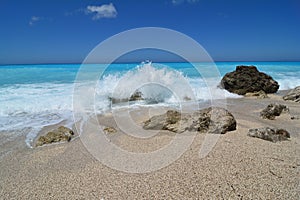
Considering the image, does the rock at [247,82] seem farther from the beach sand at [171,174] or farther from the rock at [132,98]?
the beach sand at [171,174]

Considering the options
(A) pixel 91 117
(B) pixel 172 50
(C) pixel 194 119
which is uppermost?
(B) pixel 172 50

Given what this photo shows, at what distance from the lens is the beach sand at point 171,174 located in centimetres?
212

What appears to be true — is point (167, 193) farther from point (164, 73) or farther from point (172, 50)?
point (164, 73)

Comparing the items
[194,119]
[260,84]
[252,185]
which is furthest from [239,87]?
[252,185]

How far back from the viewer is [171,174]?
8.02 feet

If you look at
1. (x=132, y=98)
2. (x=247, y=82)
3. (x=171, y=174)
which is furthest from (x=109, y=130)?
(x=247, y=82)

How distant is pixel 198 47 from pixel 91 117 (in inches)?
126

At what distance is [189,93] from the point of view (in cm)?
881

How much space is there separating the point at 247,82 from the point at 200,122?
7397 millimetres

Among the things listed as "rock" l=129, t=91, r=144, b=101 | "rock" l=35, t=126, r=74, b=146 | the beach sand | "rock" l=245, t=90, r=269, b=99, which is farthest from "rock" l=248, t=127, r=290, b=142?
"rock" l=245, t=90, r=269, b=99

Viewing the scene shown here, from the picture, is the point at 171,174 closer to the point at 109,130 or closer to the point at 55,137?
the point at 109,130

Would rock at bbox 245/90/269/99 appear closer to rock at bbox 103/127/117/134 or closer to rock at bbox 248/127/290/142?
rock at bbox 248/127/290/142

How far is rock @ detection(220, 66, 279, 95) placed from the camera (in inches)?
393

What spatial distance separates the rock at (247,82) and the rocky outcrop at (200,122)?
21.1 ft
